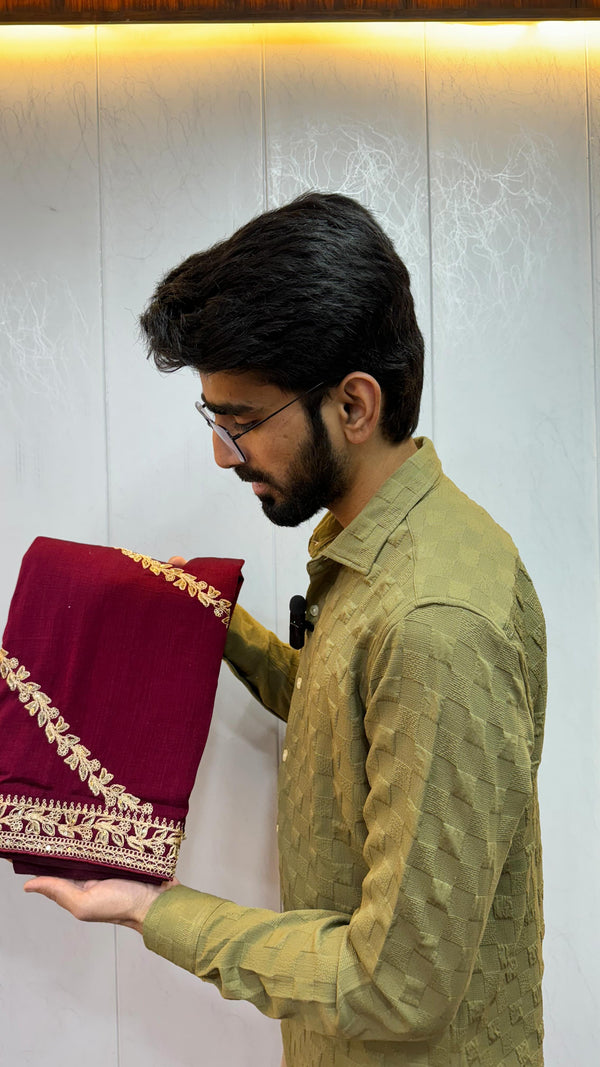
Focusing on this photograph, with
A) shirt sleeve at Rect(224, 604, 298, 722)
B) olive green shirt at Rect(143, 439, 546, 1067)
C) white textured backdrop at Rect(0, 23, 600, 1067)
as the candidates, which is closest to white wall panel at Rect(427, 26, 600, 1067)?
white textured backdrop at Rect(0, 23, 600, 1067)

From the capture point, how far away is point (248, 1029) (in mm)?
1378

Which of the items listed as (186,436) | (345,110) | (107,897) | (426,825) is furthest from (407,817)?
(345,110)

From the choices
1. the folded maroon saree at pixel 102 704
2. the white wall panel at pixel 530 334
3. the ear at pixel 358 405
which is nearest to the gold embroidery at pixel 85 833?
the folded maroon saree at pixel 102 704

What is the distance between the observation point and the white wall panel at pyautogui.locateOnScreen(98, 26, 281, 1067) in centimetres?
126

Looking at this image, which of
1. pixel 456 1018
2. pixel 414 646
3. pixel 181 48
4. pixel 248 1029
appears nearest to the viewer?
pixel 414 646

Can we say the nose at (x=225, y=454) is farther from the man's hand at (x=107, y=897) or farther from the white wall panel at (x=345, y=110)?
the white wall panel at (x=345, y=110)

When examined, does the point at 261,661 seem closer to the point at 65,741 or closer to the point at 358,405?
the point at 65,741

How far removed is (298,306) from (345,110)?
64cm

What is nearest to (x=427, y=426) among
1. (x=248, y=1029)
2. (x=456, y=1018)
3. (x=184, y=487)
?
(x=184, y=487)

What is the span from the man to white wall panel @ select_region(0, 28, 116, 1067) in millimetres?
477

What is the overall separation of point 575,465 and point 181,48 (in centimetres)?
82

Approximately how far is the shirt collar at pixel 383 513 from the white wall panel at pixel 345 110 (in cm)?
58

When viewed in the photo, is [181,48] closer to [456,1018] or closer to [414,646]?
[414,646]

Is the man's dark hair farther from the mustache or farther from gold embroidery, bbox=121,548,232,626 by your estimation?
gold embroidery, bbox=121,548,232,626
